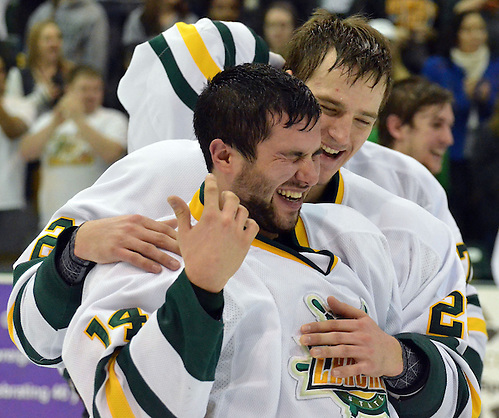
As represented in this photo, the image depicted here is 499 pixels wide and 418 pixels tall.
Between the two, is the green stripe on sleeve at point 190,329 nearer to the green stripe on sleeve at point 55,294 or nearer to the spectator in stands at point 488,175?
the green stripe on sleeve at point 55,294

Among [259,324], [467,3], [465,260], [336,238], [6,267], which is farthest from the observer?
[467,3]

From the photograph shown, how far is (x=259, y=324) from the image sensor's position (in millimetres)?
1485

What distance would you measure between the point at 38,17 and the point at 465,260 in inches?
155

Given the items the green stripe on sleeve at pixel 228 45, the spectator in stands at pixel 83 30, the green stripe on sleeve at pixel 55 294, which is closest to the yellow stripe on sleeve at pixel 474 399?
the green stripe on sleeve at pixel 55 294

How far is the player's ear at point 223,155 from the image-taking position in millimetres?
1567

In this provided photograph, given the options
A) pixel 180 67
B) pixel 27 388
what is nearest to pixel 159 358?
pixel 180 67

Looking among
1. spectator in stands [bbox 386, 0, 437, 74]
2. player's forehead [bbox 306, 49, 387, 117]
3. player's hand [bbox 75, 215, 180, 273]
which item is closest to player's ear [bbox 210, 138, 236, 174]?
player's hand [bbox 75, 215, 180, 273]

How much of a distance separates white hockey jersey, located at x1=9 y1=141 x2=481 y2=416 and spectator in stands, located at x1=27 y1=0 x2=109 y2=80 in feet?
11.4

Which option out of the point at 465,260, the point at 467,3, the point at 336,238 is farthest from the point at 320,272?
the point at 467,3

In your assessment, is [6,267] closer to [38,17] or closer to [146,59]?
[38,17]

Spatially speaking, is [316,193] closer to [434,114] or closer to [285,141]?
[285,141]

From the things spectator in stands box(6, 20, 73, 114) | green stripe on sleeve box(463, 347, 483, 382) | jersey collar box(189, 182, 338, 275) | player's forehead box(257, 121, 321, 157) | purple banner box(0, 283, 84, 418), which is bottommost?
purple banner box(0, 283, 84, 418)

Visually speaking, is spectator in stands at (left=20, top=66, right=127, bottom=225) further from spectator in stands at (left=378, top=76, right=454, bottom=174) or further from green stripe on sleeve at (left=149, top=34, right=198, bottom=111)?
green stripe on sleeve at (left=149, top=34, right=198, bottom=111)

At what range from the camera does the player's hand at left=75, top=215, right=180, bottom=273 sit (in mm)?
1516
